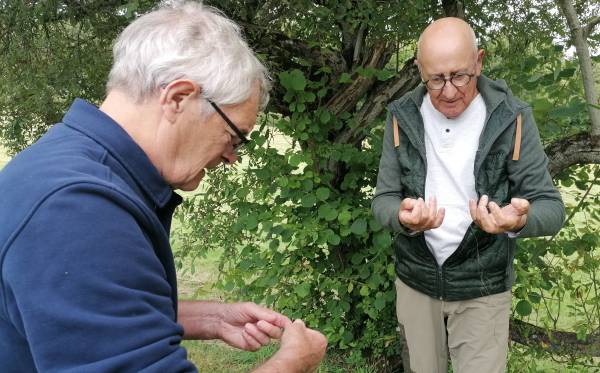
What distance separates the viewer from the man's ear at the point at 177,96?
1.40 m

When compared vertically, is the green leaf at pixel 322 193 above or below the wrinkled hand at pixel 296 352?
below

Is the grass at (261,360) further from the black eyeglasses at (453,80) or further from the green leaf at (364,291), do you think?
the black eyeglasses at (453,80)

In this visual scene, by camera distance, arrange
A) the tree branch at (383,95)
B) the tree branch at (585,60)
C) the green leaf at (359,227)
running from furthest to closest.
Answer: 1. the tree branch at (383,95)
2. the green leaf at (359,227)
3. the tree branch at (585,60)

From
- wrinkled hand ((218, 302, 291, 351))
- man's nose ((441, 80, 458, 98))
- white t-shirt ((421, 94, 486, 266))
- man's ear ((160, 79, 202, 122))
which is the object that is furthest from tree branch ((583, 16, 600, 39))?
man's ear ((160, 79, 202, 122))

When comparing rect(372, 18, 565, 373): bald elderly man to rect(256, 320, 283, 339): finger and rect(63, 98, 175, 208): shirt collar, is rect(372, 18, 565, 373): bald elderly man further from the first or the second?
rect(63, 98, 175, 208): shirt collar

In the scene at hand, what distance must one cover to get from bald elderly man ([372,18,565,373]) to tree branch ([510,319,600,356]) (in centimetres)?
100

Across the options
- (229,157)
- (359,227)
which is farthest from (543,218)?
(359,227)

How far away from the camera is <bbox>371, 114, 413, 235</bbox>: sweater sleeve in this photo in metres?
2.56

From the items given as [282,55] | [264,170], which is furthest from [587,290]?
[282,55]

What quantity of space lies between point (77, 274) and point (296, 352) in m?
0.64

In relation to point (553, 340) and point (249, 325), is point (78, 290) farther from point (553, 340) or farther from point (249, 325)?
point (553, 340)

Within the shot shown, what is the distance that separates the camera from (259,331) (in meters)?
1.83

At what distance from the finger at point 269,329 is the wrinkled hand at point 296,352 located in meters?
0.12

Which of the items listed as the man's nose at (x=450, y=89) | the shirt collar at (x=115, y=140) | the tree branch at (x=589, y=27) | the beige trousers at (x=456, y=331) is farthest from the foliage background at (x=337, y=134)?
the shirt collar at (x=115, y=140)
